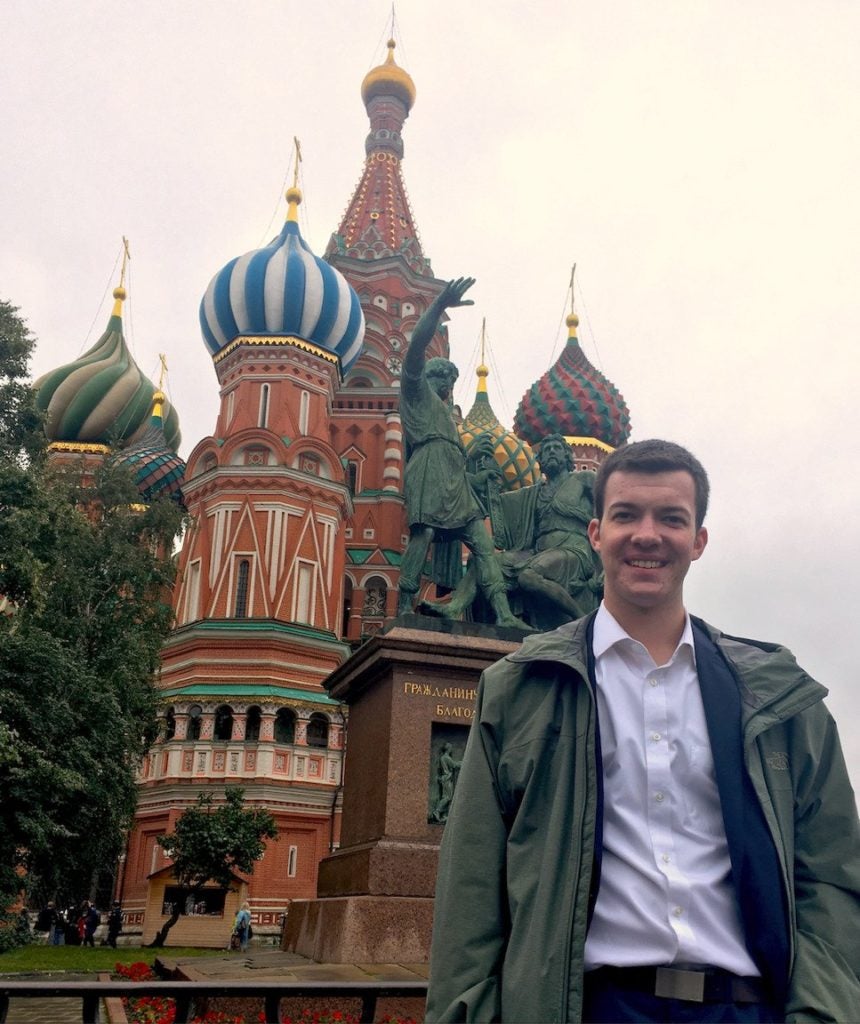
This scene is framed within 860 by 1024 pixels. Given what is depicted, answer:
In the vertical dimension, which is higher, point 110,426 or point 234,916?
point 110,426

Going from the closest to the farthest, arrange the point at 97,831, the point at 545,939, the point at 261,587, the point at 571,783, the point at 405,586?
1. the point at 545,939
2. the point at 571,783
3. the point at 405,586
4. the point at 97,831
5. the point at 261,587

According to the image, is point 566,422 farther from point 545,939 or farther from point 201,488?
point 545,939

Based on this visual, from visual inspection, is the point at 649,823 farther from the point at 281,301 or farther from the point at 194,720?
the point at 281,301

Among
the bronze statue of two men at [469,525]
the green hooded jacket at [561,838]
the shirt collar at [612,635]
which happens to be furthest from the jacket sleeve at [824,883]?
the bronze statue of two men at [469,525]

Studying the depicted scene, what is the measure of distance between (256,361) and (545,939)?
3040cm

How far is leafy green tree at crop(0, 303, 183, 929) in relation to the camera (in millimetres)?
13953

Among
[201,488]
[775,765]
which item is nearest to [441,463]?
[775,765]

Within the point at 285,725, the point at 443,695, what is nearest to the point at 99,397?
the point at 285,725

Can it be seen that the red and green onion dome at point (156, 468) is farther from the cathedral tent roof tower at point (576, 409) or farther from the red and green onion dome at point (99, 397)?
the cathedral tent roof tower at point (576, 409)

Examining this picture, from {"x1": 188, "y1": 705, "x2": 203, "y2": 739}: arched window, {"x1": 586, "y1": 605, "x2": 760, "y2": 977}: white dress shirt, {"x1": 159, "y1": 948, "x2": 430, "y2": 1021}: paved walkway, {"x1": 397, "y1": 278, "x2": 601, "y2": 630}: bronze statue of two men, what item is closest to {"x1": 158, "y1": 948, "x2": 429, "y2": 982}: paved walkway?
{"x1": 159, "y1": 948, "x2": 430, "y2": 1021}: paved walkway

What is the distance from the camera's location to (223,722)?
89.0ft

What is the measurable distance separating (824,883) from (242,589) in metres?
27.5

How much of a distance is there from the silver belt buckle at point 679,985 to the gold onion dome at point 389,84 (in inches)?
1957

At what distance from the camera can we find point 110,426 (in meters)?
37.7
